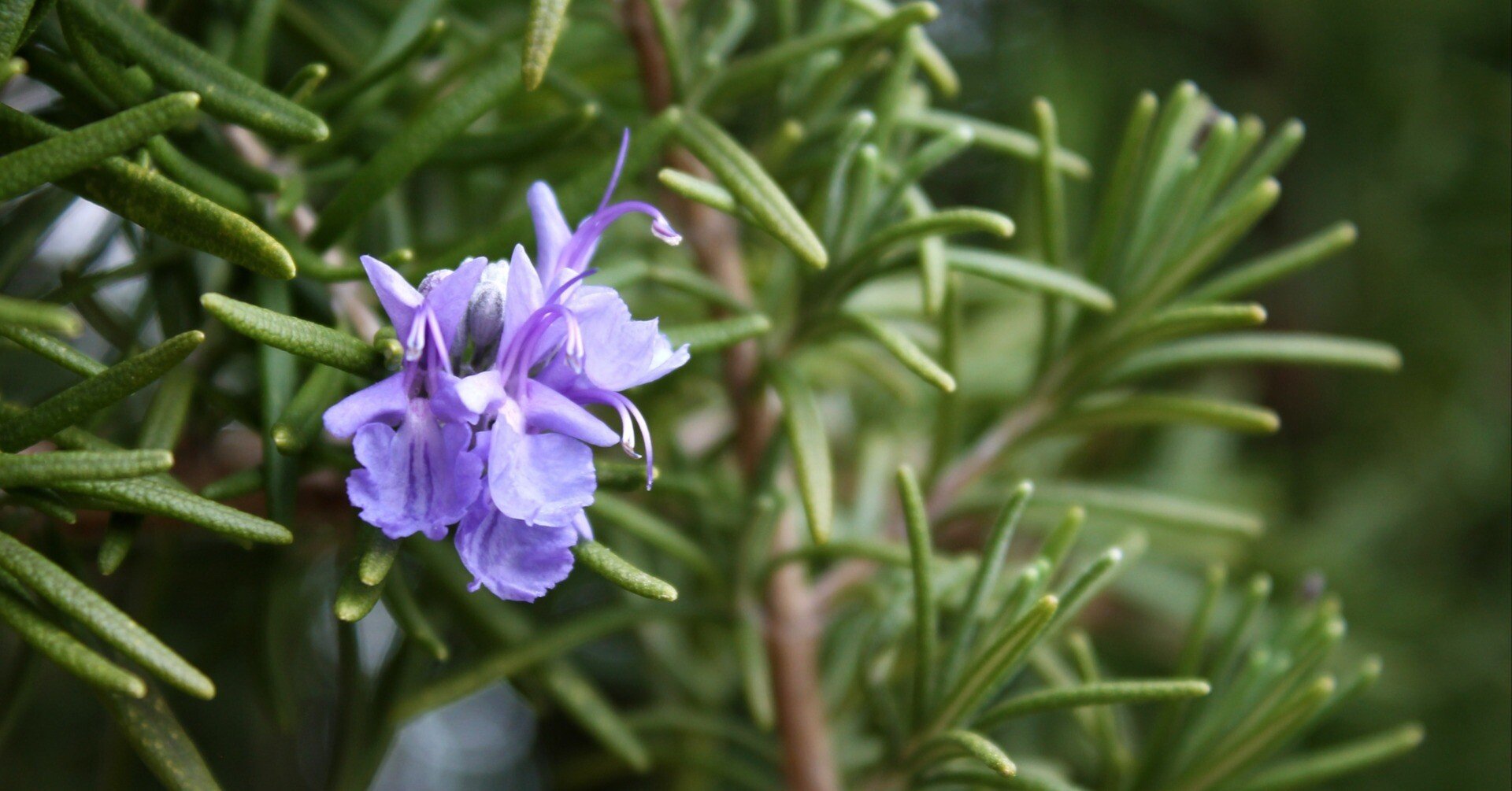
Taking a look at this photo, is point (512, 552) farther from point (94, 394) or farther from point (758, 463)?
point (758, 463)

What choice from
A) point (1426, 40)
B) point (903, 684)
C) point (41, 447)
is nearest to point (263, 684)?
point (41, 447)

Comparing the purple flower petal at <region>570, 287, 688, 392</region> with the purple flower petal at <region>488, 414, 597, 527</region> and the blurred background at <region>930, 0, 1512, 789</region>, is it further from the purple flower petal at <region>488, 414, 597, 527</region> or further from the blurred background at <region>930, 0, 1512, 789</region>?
the blurred background at <region>930, 0, 1512, 789</region>

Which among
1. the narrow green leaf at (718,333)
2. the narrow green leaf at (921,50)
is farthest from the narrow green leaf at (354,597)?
the narrow green leaf at (921,50)

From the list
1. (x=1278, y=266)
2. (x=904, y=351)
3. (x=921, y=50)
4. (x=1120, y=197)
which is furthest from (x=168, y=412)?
(x=1278, y=266)

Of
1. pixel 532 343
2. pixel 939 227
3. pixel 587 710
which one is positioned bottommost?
pixel 587 710

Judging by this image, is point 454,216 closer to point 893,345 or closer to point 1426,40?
point 893,345

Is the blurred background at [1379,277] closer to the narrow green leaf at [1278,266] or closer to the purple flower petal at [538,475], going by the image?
the narrow green leaf at [1278,266]
